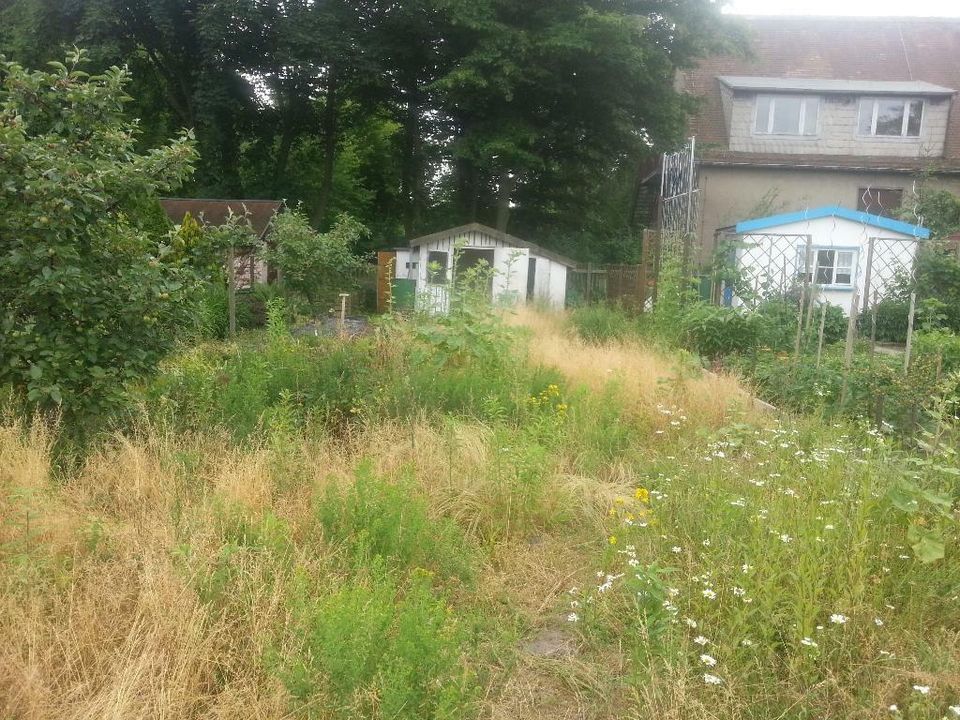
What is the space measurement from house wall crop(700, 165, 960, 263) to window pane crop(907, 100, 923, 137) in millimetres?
1370

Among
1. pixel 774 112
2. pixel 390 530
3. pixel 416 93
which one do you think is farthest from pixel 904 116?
pixel 390 530

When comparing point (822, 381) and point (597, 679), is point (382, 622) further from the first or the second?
point (822, 381)

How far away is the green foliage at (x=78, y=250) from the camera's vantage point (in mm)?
4594

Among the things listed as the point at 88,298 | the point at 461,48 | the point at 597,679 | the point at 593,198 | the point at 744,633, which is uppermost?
the point at 461,48

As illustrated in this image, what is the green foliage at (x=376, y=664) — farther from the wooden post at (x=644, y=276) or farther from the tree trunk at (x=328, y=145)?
the tree trunk at (x=328, y=145)

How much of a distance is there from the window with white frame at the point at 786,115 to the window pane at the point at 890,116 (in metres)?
1.79

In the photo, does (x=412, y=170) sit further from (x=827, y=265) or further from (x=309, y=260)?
(x=827, y=265)

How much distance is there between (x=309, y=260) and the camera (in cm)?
1636

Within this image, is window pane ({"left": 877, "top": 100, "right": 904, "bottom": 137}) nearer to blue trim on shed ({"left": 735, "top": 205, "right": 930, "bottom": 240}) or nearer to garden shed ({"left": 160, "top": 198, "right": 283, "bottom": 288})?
blue trim on shed ({"left": 735, "top": 205, "right": 930, "bottom": 240})

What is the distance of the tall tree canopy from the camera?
2298 centimetres

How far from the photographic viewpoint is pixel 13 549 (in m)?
3.37

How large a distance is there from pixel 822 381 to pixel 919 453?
5.69 ft

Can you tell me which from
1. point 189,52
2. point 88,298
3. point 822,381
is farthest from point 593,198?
point 88,298

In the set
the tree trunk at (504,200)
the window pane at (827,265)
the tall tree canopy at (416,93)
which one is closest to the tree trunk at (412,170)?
the tall tree canopy at (416,93)
